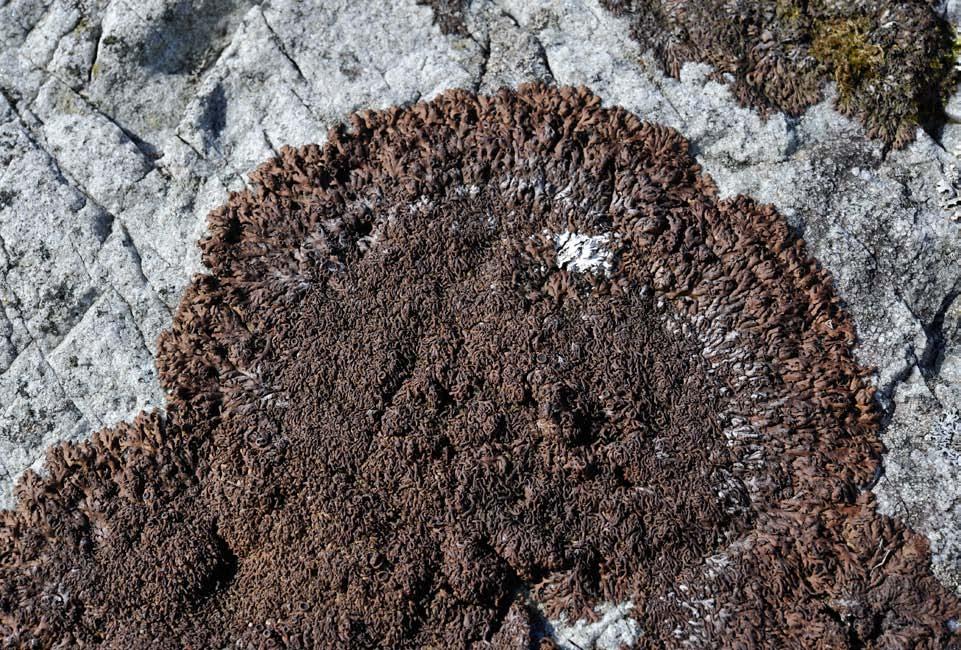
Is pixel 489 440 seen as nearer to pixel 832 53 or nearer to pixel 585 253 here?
pixel 585 253

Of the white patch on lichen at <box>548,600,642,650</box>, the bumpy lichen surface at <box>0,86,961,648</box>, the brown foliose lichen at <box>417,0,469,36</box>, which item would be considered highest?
the brown foliose lichen at <box>417,0,469,36</box>

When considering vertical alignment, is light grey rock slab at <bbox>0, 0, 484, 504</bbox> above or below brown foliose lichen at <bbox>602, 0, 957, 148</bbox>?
above

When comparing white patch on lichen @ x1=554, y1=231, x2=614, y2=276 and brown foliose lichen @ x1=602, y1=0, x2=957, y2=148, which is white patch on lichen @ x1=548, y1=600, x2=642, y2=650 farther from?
brown foliose lichen @ x1=602, y1=0, x2=957, y2=148

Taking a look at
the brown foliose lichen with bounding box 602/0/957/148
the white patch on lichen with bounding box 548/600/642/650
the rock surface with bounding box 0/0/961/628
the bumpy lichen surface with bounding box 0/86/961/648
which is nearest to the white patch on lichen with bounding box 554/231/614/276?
the bumpy lichen surface with bounding box 0/86/961/648

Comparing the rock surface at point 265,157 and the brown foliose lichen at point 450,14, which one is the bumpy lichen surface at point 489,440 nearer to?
the rock surface at point 265,157

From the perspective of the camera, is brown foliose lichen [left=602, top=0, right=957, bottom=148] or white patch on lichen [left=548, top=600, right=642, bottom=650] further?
brown foliose lichen [left=602, top=0, right=957, bottom=148]

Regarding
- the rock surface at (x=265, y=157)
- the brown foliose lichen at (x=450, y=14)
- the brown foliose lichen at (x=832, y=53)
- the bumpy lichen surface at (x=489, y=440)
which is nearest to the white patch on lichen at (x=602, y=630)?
the bumpy lichen surface at (x=489, y=440)
